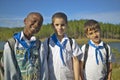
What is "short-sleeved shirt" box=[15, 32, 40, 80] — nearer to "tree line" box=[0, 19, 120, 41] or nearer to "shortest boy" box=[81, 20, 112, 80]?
"shortest boy" box=[81, 20, 112, 80]

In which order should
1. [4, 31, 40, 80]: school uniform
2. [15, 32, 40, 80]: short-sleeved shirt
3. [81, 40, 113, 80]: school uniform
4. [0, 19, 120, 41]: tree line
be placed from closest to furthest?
[4, 31, 40, 80]: school uniform, [15, 32, 40, 80]: short-sleeved shirt, [81, 40, 113, 80]: school uniform, [0, 19, 120, 41]: tree line

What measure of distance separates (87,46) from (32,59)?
141 centimetres

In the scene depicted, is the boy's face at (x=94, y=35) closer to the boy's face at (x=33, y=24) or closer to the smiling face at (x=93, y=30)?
the smiling face at (x=93, y=30)

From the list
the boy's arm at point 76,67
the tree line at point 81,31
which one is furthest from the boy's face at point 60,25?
the tree line at point 81,31

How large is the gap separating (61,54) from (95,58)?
0.80 m

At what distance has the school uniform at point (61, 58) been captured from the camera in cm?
482

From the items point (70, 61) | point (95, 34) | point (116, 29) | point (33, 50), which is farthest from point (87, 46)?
point (116, 29)

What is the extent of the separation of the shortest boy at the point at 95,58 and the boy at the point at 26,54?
1235 millimetres

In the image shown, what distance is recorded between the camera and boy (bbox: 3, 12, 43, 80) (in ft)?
13.7

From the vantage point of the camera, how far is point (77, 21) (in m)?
155

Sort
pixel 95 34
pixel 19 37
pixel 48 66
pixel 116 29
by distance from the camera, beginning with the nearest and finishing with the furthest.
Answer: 1. pixel 19 37
2. pixel 48 66
3. pixel 95 34
4. pixel 116 29

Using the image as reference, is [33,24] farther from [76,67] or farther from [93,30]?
[93,30]

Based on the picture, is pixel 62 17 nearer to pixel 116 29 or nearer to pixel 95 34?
pixel 95 34

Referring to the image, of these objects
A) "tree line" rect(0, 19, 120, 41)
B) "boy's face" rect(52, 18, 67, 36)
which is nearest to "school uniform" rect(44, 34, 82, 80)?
"boy's face" rect(52, 18, 67, 36)
